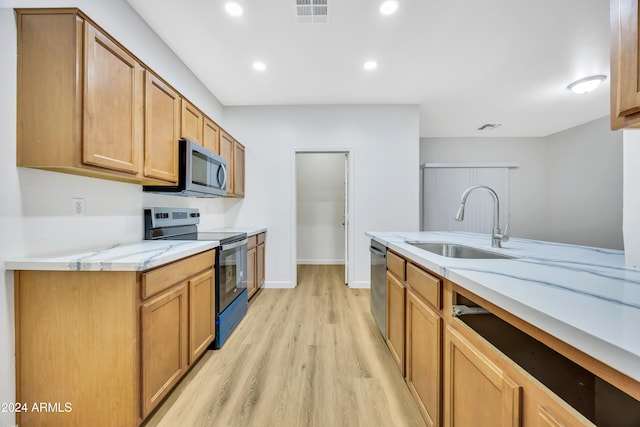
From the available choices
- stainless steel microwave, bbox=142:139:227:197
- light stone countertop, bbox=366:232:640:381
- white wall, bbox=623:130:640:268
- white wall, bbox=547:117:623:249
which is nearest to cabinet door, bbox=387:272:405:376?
light stone countertop, bbox=366:232:640:381

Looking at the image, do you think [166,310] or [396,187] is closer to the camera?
[166,310]

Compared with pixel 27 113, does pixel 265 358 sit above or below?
below

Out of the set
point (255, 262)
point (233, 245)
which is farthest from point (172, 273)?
point (255, 262)

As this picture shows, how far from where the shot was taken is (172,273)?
139 centimetres

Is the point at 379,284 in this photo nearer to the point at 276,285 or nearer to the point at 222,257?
the point at 222,257

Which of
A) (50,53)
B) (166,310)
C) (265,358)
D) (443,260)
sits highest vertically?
(50,53)

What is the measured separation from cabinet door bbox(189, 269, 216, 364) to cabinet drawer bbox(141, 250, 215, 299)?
0.24 ft

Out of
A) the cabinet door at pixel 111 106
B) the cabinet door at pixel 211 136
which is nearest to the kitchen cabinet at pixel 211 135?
the cabinet door at pixel 211 136

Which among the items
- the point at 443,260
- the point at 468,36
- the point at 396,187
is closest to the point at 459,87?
the point at 468,36

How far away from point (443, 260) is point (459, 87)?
2.86 metres

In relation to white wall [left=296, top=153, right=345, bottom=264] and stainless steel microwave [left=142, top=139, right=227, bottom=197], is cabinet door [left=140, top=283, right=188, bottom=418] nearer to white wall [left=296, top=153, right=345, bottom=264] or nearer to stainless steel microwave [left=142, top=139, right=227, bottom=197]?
stainless steel microwave [left=142, top=139, right=227, bottom=197]

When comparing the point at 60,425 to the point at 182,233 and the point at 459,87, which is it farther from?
the point at 459,87

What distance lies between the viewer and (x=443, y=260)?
1104mm

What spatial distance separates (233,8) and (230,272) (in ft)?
7.00
